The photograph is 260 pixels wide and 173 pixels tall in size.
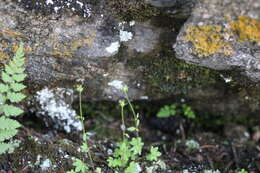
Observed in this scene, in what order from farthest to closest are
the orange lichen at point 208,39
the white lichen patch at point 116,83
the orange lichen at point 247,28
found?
the white lichen patch at point 116,83
the orange lichen at point 208,39
the orange lichen at point 247,28

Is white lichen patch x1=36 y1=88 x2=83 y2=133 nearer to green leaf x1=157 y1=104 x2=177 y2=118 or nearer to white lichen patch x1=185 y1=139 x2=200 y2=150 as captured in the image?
green leaf x1=157 y1=104 x2=177 y2=118

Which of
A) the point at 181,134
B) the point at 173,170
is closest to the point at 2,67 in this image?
the point at 173,170

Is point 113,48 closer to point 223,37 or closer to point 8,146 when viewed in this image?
point 223,37

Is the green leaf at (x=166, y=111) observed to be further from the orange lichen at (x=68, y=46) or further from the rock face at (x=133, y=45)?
the orange lichen at (x=68, y=46)

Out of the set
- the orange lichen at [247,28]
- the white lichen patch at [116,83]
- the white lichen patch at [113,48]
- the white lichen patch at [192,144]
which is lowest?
the white lichen patch at [192,144]

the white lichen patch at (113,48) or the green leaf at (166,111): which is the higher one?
the white lichen patch at (113,48)

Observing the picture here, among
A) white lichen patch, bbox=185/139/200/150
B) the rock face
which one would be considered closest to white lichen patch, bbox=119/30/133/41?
the rock face

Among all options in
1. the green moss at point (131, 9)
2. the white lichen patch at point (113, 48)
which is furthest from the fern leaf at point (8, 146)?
the green moss at point (131, 9)
